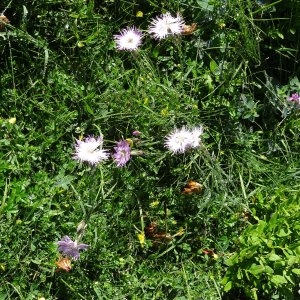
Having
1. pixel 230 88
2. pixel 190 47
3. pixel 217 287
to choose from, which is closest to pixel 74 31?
pixel 190 47

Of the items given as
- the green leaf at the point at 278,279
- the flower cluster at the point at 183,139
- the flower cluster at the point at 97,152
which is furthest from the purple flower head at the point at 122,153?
the green leaf at the point at 278,279

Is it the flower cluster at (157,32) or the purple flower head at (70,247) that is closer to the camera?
the purple flower head at (70,247)

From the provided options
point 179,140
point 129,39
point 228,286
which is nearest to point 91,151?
point 179,140

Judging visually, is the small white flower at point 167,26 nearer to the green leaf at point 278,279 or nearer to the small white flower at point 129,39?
the small white flower at point 129,39

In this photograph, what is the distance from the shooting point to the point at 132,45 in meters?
2.08

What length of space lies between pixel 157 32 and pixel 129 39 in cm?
9

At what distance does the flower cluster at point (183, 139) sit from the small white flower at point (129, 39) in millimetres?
306

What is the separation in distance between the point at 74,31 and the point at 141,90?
0.29 meters

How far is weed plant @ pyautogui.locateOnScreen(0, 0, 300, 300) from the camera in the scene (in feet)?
6.68

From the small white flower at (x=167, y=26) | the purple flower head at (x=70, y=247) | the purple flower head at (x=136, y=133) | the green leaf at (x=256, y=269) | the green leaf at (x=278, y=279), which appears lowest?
the green leaf at (x=278, y=279)

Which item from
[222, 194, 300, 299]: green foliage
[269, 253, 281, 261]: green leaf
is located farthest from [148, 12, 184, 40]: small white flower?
[269, 253, 281, 261]: green leaf

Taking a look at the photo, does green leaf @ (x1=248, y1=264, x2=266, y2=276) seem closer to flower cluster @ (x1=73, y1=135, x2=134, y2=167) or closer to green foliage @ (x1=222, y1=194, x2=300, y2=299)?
green foliage @ (x1=222, y1=194, x2=300, y2=299)

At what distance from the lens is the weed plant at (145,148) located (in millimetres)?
2035

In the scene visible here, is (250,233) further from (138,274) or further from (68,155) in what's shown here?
(68,155)
